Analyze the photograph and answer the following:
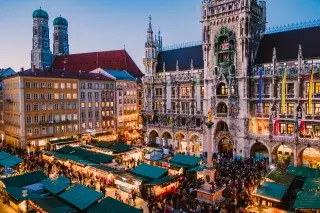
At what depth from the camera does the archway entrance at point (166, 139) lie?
63659 millimetres

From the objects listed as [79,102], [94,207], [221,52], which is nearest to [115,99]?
[79,102]

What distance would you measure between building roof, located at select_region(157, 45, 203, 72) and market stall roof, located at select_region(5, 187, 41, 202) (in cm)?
4168

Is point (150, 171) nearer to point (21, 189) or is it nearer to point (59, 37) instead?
point (21, 189)

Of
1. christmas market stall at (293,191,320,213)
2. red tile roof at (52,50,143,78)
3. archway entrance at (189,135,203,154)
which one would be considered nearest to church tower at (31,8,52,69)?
red tile roof at (52,50,143,78)

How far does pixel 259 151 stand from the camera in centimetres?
5038

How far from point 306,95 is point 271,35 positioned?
15.2 m

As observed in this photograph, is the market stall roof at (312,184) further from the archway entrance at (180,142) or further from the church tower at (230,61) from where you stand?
the archway entrance at (180,142)

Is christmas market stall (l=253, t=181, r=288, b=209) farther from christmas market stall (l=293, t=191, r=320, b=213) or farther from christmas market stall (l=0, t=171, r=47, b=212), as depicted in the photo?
christmas market stall (l=0, t=171, r=47, b=212)

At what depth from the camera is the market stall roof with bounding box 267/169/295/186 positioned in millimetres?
29547

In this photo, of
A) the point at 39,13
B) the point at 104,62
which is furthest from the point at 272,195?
the point at 39,13

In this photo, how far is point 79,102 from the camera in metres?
68.0

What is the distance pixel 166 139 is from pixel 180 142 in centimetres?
444

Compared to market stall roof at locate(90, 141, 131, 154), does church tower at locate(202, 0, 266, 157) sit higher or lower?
higher

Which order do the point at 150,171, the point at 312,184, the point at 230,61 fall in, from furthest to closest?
the point at 230,61, the point at 150,171, the point at 312,184
